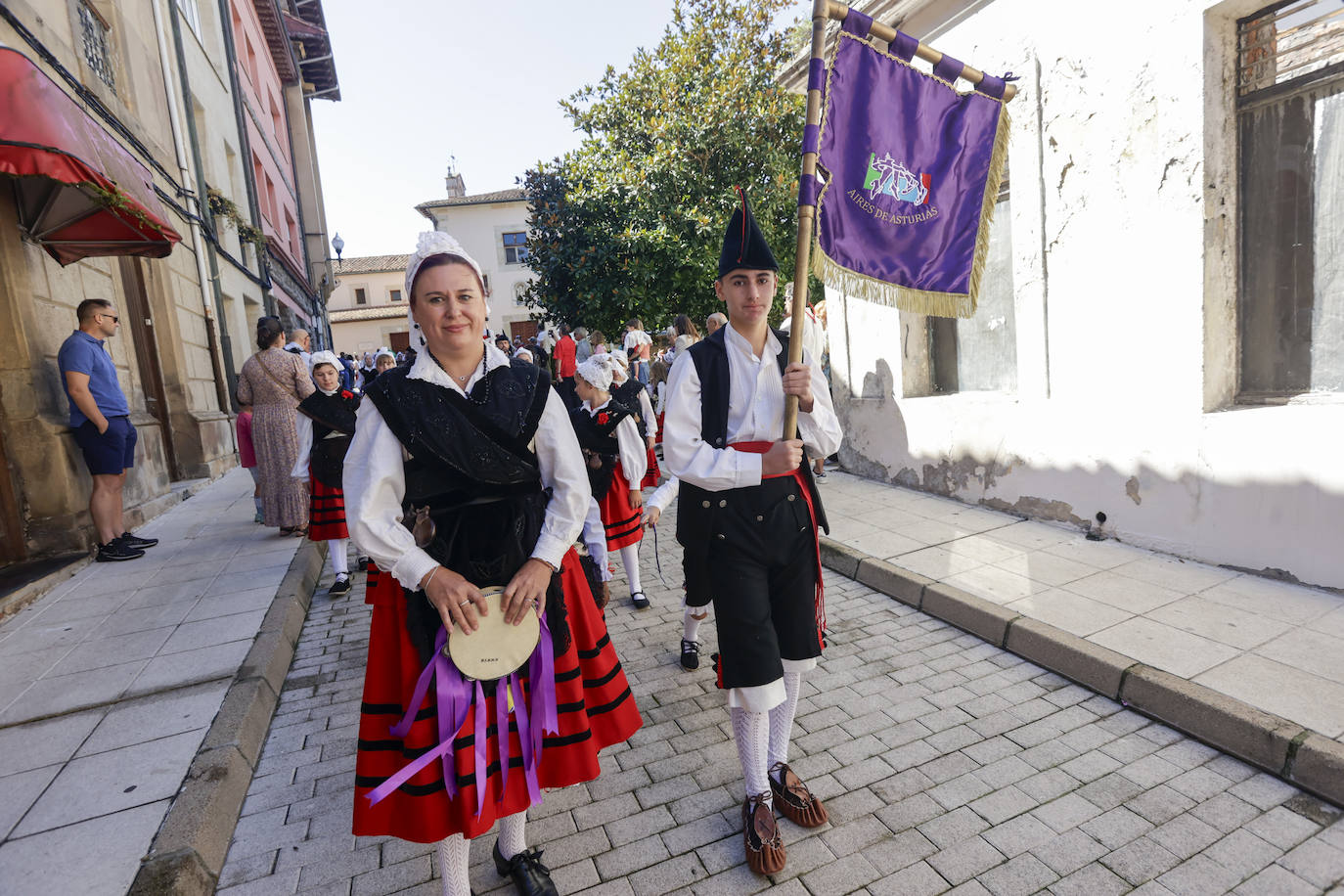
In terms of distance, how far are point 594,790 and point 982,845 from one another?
1.45 metres

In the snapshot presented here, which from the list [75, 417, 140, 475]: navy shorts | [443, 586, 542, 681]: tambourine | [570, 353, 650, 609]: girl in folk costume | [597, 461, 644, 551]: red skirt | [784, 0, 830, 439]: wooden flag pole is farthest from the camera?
[75, 417, 140, 475]: navy shorts

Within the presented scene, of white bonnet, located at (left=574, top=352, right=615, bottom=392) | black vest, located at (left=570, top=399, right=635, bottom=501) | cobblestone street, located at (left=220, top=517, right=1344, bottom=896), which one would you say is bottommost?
cobblestone street, located at (left=220, top=517, right=1344, bottom=896)

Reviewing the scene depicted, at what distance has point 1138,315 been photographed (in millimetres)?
4660

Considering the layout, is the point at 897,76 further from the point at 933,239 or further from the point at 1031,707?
the point at 1031,707

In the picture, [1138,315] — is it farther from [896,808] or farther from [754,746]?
[754,746]

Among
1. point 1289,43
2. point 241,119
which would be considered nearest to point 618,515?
point 1289,43

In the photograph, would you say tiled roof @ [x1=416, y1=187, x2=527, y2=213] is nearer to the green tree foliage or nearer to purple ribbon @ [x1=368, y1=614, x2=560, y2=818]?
the green tree foliage

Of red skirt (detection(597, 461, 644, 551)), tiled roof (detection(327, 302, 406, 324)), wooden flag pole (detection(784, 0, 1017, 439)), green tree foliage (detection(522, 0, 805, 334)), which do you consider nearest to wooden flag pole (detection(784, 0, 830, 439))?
wooden flag pole (detection(784, 0, 1017, 439))

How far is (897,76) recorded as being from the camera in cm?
275

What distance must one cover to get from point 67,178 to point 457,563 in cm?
467

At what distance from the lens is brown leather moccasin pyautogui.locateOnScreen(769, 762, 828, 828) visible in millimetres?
2439

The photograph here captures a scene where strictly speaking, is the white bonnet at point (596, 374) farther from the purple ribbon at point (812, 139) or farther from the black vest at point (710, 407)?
the purple ribbon at point (812, 139)

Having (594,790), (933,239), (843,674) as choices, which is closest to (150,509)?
(594,790)

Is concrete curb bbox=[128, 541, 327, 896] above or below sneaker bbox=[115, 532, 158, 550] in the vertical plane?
below
